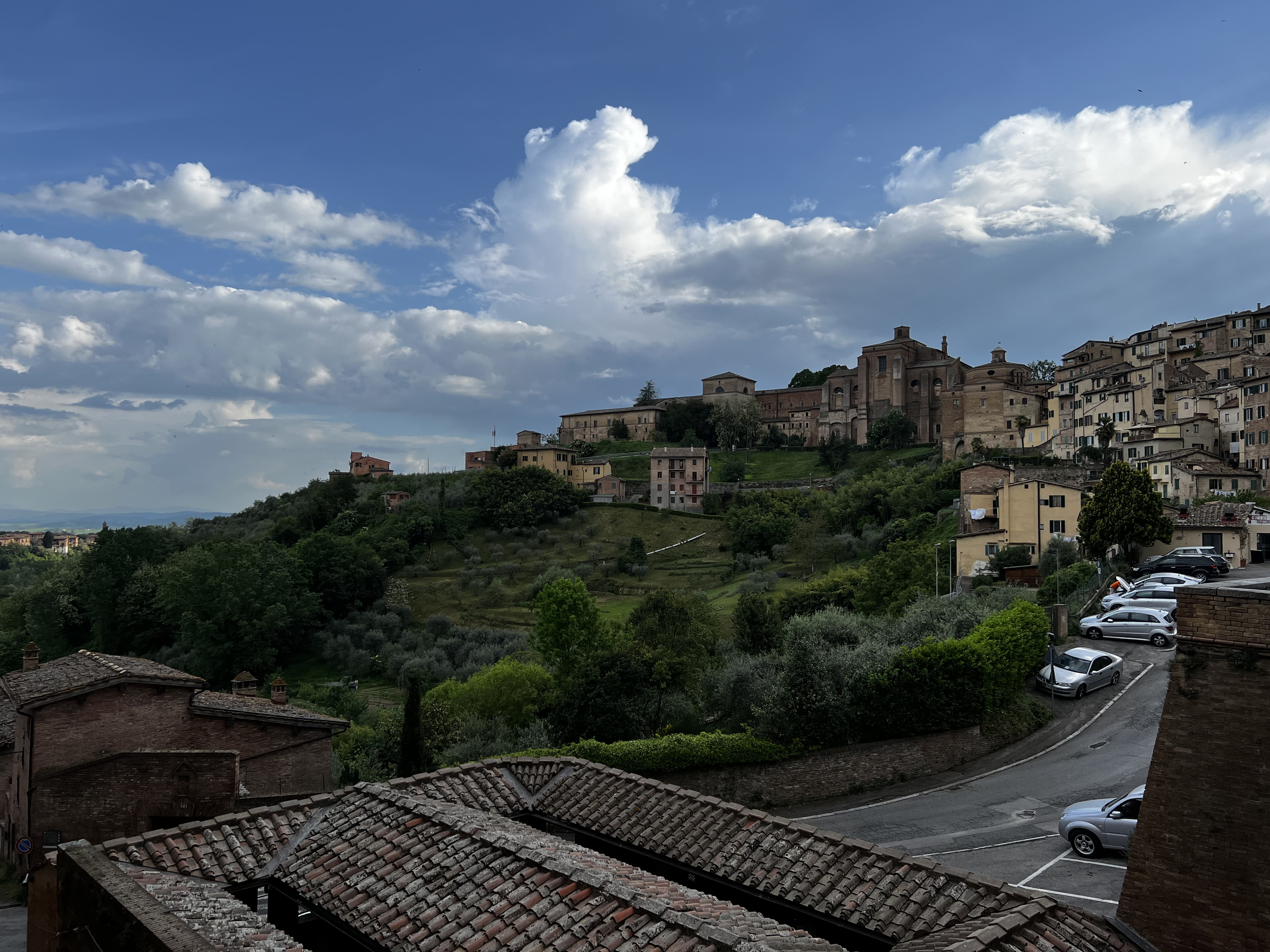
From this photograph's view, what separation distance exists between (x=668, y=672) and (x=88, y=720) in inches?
629

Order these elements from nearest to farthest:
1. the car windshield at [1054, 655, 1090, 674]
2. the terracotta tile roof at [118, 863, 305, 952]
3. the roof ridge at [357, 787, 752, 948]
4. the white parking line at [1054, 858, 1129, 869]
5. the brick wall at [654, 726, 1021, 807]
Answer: the roof ridge at [357, 787, 752, 948] → the terracotta tile roof at [118, 863, 305, 952] → the white parking line at [1054, 858, 1129, 869] → the brick wall at [654, 726, 1021, 807] → the car windshield at [1054, 655, 1090, 674]

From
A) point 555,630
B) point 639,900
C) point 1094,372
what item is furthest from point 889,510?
point 639,900

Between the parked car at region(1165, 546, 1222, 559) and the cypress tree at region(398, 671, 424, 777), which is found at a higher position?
the parked car at region(1165, 546, 1222, 559)

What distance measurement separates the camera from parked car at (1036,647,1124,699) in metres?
24.1

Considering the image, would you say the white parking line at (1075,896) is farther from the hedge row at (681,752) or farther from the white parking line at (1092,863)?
the hedge row at (681,752)

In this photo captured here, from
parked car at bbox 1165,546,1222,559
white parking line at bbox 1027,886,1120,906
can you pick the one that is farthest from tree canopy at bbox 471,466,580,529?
white parking line at bbox 1027,886,1120,906

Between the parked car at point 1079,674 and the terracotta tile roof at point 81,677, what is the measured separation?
76.0 ft

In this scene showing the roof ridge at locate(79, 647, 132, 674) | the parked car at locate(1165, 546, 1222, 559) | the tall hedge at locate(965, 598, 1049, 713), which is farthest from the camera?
the parked car at locate(1165, 546, 1222, 559)

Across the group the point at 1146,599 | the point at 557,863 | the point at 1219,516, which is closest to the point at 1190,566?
the point at 1219,516

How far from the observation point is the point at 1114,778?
61.7ft

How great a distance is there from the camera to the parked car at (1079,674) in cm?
2406

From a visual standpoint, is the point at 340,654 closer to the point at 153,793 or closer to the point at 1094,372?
the point at 153,793

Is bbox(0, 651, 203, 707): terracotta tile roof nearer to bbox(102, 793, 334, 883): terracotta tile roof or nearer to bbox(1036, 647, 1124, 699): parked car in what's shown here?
bbox(102, 793, 334, 883): terracotta tile roof

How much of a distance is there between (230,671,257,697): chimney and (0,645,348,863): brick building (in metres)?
2.94
